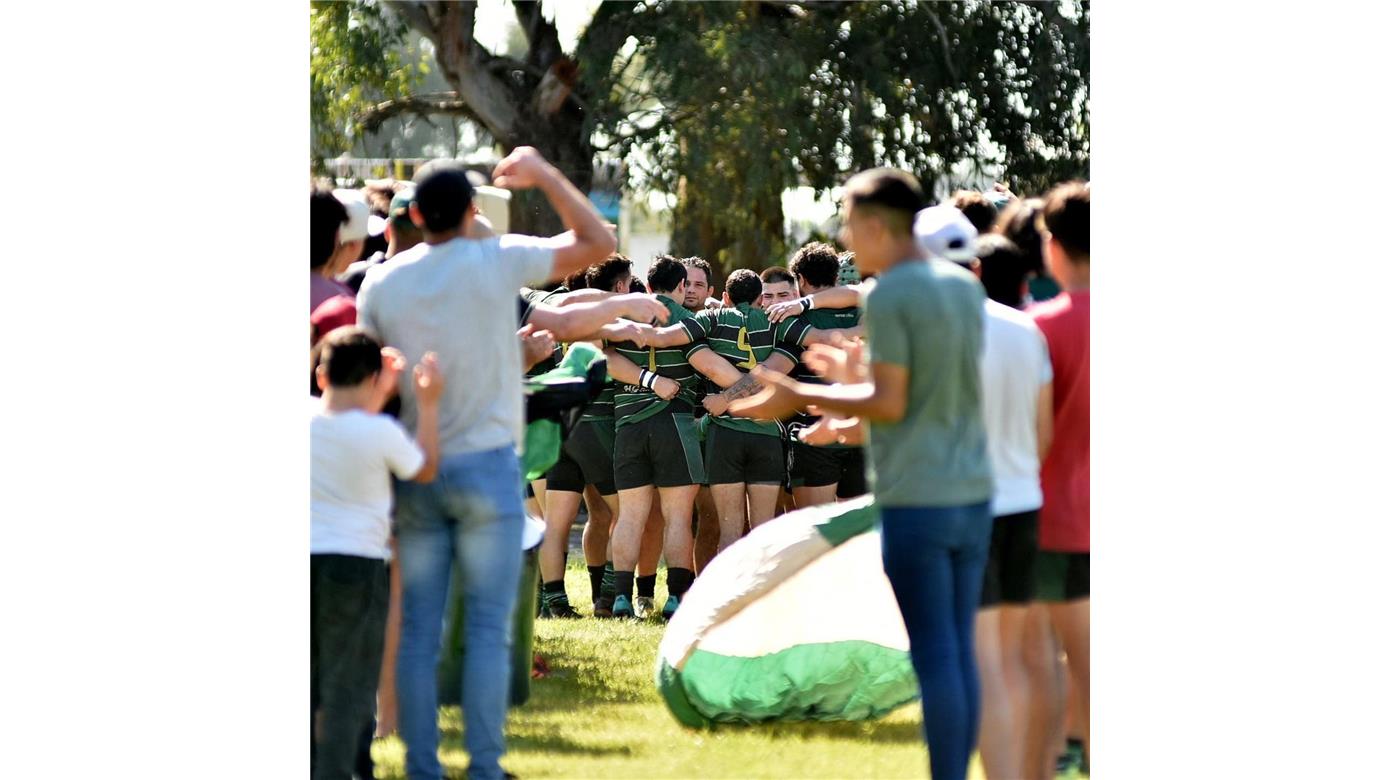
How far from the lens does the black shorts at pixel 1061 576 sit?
414cm

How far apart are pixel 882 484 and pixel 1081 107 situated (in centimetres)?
157

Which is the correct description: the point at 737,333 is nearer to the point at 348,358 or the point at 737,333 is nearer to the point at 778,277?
the point at 778,277

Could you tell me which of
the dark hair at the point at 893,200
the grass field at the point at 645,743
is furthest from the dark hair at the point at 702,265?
the dark hair at the point at 893,200

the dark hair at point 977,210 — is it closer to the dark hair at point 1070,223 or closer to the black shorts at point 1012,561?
the dark hair at point 1070,223

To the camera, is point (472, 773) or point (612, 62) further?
point (612, 62)

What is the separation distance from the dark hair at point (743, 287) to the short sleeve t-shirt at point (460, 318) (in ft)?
9.13

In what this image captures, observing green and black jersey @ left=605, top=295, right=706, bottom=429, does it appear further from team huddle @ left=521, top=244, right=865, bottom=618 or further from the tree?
the tree

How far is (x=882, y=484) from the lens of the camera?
3781 mm

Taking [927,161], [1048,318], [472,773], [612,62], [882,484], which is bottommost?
[472,773]

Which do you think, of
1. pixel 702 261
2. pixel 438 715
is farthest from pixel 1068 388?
pixel 702 261

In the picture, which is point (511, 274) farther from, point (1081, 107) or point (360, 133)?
point (1081, 107)

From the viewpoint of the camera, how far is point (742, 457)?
288 inches

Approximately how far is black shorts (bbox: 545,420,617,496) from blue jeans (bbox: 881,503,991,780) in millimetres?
3584

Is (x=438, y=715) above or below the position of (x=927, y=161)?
below
